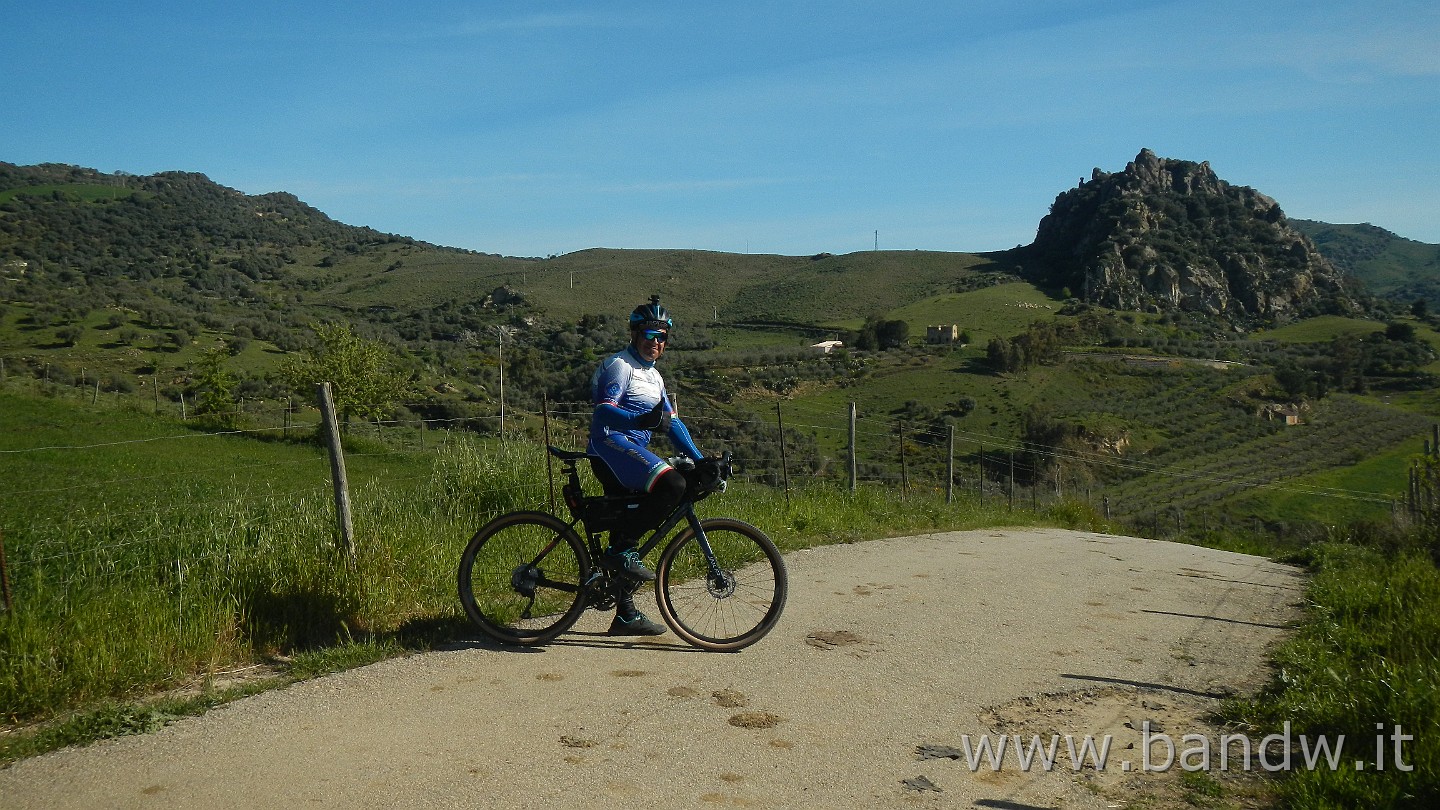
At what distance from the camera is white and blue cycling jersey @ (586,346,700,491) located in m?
5.78

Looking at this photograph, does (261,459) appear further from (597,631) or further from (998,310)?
(998,310)

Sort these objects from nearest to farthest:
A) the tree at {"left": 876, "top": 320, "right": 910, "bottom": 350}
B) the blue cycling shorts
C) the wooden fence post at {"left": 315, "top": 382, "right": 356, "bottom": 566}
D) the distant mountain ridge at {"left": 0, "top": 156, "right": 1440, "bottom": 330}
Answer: the blue cycling shorts, the wooden fence post at {"left": 315, "top": 382, "right": 356, "bottom": 566}, the tree at {"left": 876, "top": 320, "right": 910, "bottom": 350}, the distant mountain ridge at {"left": 0, "top": 156, "right": 1440, "bottom": 330}

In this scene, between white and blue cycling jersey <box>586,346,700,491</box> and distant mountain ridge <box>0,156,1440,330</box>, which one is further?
distant mountain ridge <box>0,156,1440,330</box>

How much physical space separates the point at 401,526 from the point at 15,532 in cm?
417

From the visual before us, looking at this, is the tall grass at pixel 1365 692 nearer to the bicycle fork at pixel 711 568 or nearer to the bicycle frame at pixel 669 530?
the bicycle fork at pixel 711 568

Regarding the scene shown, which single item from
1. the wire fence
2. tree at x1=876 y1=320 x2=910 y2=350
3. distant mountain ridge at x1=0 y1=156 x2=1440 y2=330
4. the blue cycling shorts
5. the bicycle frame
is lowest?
the wire fence

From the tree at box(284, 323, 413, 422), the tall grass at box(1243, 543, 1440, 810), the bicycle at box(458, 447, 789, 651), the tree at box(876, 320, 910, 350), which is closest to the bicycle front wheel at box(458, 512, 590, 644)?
the bicycle at box(458, 447, 789, 651)

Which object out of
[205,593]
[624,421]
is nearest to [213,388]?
[205,593]

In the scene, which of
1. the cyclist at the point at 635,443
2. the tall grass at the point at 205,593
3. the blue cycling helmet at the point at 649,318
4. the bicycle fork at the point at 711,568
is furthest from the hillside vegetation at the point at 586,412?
the blue cycling helmet at the point at 649,318

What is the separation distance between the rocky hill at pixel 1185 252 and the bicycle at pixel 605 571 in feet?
342

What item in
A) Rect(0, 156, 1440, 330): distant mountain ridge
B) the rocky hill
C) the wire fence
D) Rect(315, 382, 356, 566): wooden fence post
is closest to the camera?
Rect(315, 382, 356, 566): wooden fence post

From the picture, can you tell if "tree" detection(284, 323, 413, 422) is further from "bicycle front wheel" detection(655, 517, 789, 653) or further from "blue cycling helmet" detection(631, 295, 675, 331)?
"blue cycling helmet" detection(631, 295, 675, 331)

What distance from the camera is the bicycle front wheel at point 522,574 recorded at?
5938 mm

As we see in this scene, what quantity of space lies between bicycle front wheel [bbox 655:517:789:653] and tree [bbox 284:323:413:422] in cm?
3394
